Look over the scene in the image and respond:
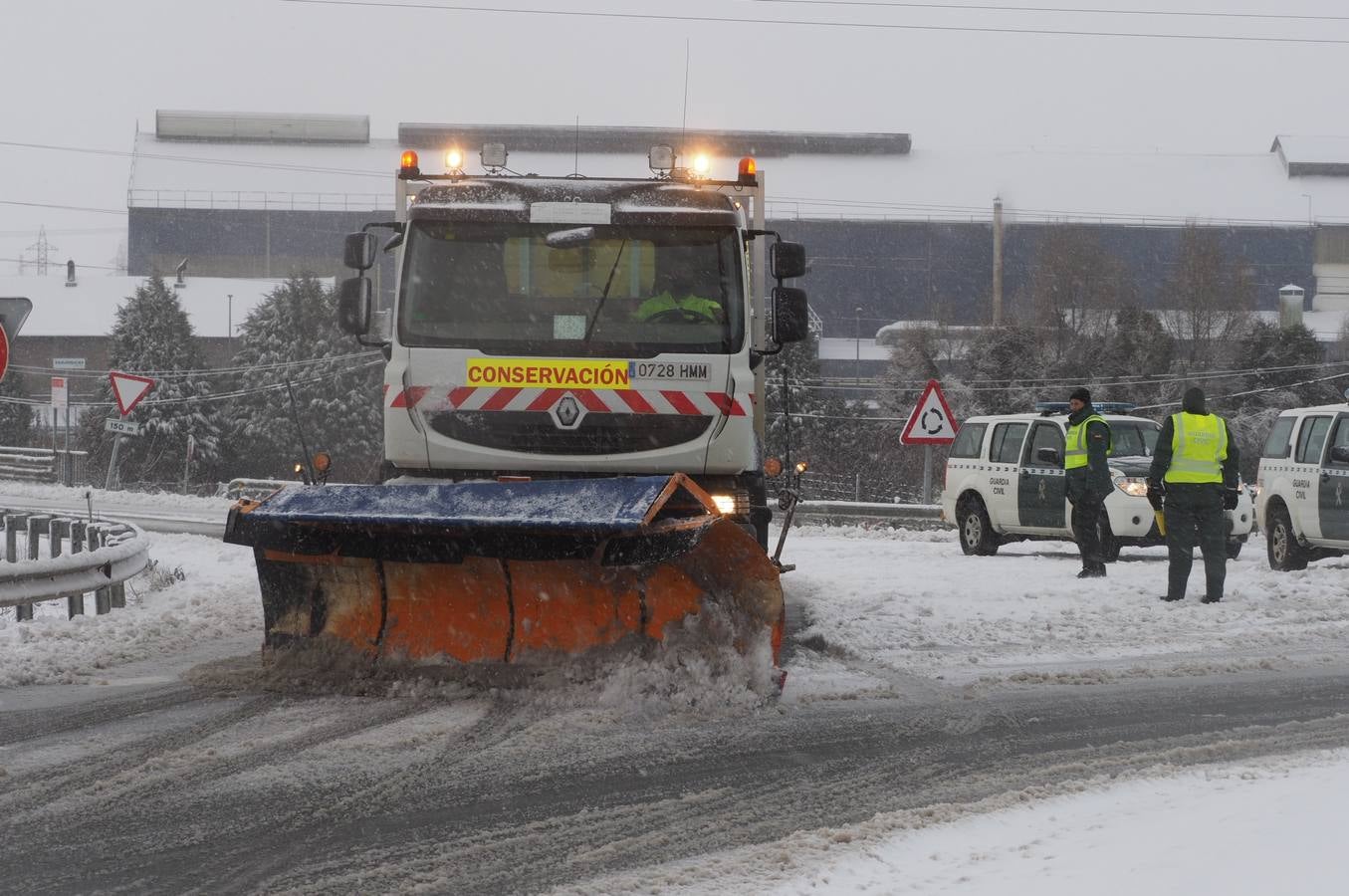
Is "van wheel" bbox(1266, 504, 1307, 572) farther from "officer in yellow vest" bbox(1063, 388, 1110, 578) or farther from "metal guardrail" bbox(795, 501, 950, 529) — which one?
"metal guardrail" bbox(795, 501, 950, 529)

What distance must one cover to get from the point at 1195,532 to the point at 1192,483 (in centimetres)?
37

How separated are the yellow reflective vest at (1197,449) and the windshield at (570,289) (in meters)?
4.64

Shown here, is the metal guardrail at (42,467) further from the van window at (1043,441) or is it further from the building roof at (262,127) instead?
the building roof at (262,127)

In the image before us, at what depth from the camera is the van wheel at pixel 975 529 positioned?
55.0 feet

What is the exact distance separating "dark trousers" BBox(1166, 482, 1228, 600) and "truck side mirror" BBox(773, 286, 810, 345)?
4110mm

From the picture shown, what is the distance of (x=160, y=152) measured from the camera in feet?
238

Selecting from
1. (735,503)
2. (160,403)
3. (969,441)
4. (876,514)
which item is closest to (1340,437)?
(969,441)

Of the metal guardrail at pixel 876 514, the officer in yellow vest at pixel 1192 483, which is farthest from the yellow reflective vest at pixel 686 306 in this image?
the metal guardrail at pixel 876 514

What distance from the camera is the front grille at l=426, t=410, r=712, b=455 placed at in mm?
7680

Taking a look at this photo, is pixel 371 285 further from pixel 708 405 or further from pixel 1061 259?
pixel 1061 259

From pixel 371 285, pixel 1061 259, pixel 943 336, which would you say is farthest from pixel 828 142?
pixel 371 285

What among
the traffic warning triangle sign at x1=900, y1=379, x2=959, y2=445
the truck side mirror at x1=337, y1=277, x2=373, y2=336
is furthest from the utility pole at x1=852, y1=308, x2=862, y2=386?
the truck side mirror at x1=337, y1=277, x2=373, y2=336

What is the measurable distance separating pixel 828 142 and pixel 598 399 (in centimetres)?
6460

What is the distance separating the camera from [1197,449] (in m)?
11.1
